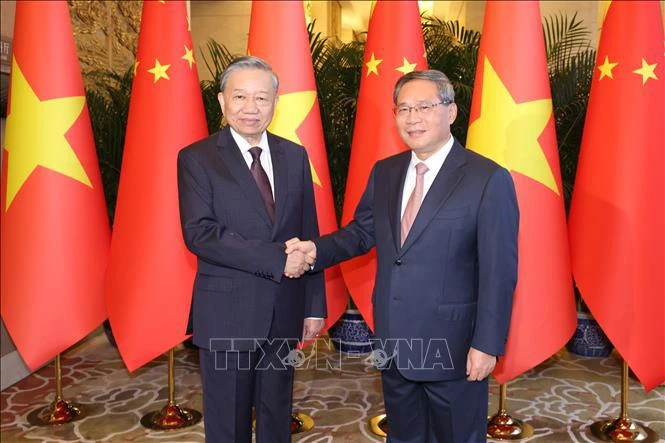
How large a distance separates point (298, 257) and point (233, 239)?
0.70 ft

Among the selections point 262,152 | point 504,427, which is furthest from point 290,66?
point 504,427

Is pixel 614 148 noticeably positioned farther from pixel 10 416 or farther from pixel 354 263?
pixel 10 416

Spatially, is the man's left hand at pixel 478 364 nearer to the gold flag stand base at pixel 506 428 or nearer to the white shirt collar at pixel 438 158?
the white shirt collar at pixel 438 158

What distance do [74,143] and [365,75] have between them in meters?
1.50

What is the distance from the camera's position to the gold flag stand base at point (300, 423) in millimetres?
3223

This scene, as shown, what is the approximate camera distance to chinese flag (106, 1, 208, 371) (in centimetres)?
308

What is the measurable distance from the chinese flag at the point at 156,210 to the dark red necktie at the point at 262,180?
1.09 m

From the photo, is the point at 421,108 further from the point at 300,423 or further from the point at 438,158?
the point at 300,423

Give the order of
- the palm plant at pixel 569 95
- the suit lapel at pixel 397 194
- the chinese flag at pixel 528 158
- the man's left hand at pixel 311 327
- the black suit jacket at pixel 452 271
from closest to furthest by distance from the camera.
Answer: the black suit jacket at pixel 452 271
the suit lapel at pixel 397 194
the man's left hand at pixel 311 327
the chinese flag at pixel 528 158
the palm plant at pixel 569 95

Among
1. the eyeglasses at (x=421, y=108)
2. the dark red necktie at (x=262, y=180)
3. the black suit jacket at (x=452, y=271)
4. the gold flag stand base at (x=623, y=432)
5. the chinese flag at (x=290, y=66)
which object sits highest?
the chinese flag at (x=290, y=66)

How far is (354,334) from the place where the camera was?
4645mm

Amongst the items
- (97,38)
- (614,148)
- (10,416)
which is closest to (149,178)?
(10,416)

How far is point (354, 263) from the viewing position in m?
3.30

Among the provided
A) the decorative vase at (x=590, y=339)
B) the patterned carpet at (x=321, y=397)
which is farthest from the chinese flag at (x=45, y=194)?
the decorative vase at (x=590, y=339)
